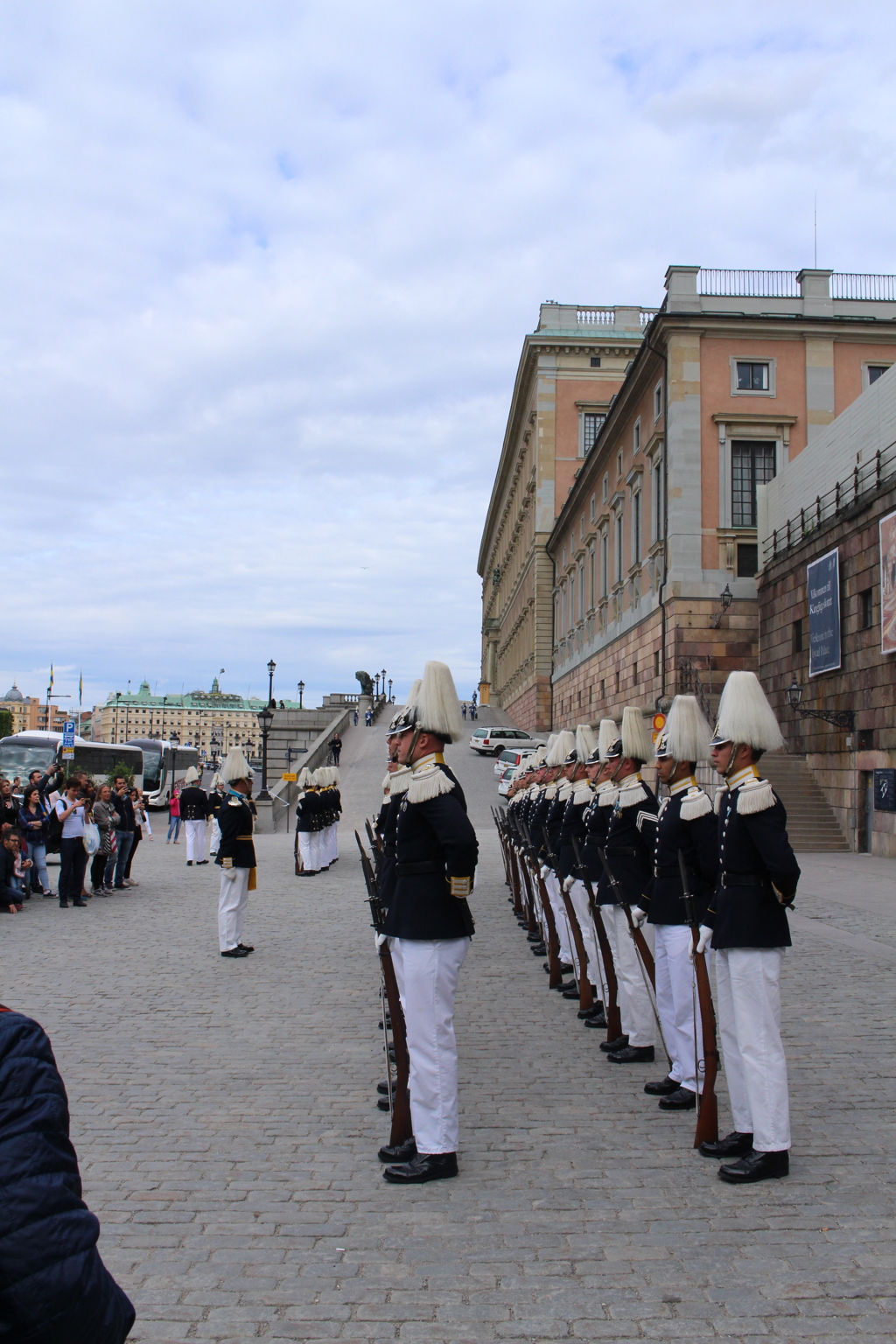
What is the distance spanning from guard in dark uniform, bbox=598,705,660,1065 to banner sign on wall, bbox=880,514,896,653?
1425 cm

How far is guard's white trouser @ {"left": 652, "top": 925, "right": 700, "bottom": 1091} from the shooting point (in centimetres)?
627

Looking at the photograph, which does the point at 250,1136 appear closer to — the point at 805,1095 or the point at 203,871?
the point at 805,1095

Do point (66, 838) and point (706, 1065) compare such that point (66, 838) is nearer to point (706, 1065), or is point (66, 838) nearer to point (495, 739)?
point (706, 1065)

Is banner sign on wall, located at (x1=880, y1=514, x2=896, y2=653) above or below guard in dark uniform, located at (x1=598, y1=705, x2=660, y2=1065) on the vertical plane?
above

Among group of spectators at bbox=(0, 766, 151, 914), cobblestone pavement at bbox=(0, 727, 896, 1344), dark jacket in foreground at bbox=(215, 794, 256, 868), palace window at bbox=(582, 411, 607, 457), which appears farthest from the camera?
palace window at bbox=(582, 411, 607, 457)

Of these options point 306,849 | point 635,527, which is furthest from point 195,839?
point 635,527

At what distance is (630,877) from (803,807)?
60.1 feet

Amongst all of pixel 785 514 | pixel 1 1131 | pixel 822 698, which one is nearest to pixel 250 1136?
pixel 1 1131

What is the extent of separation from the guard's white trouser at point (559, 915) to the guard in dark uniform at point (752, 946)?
4129 mm

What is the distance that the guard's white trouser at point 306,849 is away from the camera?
1984 centimetres

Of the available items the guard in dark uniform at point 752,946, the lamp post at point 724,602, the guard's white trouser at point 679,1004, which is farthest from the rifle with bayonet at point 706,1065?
the lamp post at point 724,602

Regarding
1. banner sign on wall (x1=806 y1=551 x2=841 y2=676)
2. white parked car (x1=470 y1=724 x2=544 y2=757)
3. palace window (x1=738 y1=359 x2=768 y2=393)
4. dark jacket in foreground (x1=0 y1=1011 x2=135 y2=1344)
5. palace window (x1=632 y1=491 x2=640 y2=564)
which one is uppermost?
palace window (x1=738 y1=359 x2=768 y2=393)

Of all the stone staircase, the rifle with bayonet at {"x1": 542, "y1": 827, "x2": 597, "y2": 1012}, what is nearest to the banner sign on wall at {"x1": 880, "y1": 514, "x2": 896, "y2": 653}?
the stone staircase

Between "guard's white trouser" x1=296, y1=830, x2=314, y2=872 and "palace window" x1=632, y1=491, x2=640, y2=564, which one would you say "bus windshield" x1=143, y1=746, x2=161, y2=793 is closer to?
"palace window" x1=632, y1=491, x2=640, y2=564
